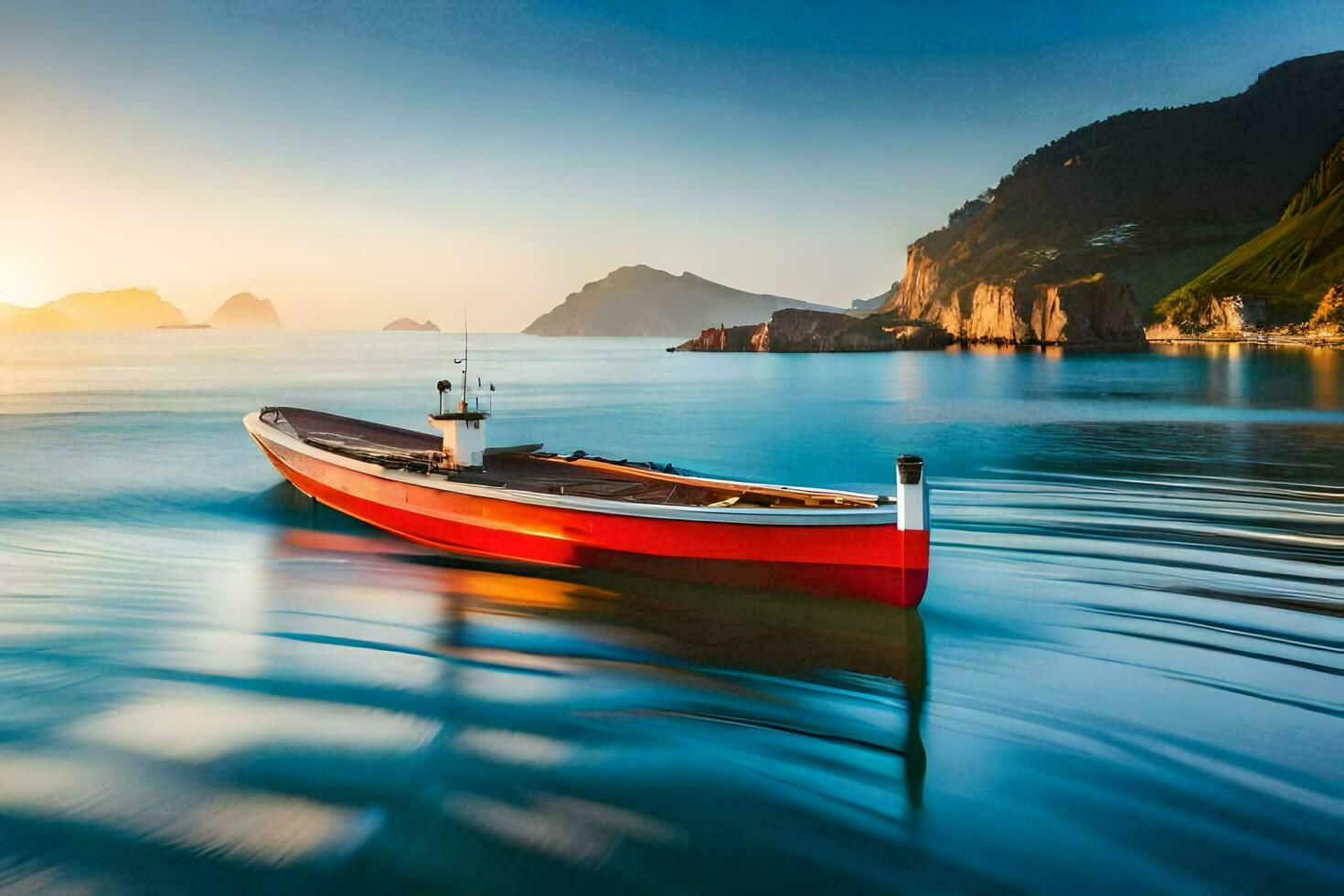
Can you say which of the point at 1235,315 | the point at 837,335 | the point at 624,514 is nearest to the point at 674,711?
the point at 624,514

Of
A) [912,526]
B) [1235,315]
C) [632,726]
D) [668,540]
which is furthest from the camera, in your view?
[1235,315]

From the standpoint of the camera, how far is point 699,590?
52.0 feet

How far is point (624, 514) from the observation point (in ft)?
51.1

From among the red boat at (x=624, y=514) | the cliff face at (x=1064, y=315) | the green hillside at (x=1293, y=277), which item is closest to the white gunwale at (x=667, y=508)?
the red boat at (x=624, y=514)

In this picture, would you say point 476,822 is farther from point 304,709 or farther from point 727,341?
point 727,341

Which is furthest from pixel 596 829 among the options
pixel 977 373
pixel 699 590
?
pixel 977 373

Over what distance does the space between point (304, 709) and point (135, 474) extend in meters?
24.0

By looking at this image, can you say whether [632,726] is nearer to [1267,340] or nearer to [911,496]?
[911,496]

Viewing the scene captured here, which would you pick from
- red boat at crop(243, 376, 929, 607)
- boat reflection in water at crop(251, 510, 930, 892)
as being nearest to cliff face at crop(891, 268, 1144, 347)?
red boat at crop(243, 376, 929, 607)

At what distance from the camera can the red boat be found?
541 inches

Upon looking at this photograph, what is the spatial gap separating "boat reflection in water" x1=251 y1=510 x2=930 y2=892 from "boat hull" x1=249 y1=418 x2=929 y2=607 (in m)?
0.56

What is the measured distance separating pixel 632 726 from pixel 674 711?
2.13 feet

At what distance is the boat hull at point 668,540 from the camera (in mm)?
13734

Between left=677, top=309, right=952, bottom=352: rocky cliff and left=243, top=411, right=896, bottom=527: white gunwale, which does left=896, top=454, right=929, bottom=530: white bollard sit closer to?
left=243, top=411, right=896, bottom=527: white gunwale
